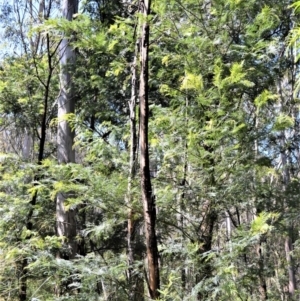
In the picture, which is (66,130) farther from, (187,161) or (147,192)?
(147,192)

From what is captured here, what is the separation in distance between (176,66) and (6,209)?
2849 mm

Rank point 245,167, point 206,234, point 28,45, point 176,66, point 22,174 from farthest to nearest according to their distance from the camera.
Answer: point 28,45, point 22,174, point 176,66, point 206,234, point 245,167

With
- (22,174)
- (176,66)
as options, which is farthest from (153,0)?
(22,174)

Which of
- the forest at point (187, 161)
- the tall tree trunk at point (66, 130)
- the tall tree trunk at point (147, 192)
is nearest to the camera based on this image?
the tall tree trunk at point (147, 192)

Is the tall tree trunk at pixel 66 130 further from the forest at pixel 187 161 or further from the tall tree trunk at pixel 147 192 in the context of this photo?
the tall tree trunk at pixel 147 192

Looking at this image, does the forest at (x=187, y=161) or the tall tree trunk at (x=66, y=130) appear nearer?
the forest at (x=187, y=161)

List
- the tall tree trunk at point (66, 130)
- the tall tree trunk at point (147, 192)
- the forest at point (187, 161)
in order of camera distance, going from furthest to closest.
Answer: the tall tree trunk at point (66, 130), the forest at point (187, 161), the tall tree trunk at point (147, 192)

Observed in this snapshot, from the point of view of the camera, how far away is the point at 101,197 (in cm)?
310

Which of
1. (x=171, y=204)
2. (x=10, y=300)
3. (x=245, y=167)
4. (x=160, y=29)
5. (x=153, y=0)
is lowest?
(x=10, y=300)

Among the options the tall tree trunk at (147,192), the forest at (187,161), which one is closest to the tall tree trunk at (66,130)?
the forest at (187,161)

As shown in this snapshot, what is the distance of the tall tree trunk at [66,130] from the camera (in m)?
5.20

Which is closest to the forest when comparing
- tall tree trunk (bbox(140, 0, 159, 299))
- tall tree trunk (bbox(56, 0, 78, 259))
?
tall tree trunk (bbox(140, 0, 159, 299))

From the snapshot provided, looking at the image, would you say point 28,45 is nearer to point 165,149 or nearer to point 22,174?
point 22,174

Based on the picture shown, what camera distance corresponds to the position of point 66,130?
565 centimetres
